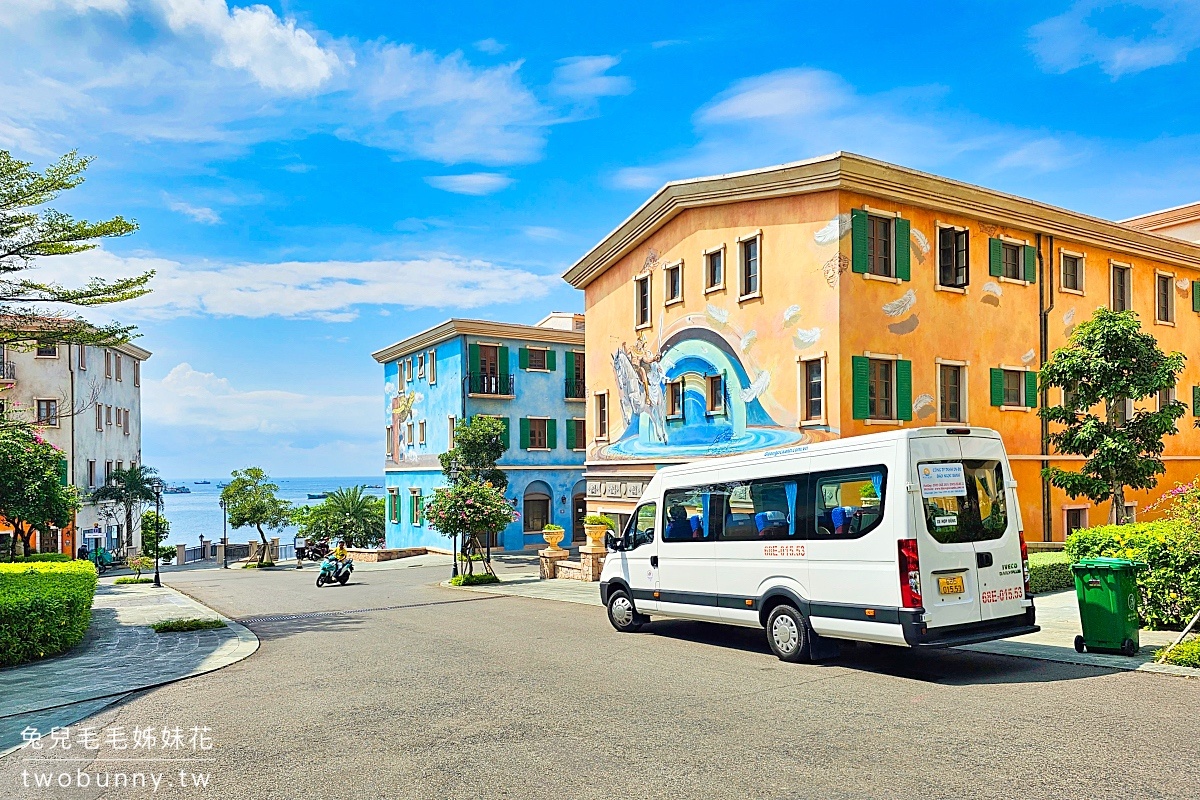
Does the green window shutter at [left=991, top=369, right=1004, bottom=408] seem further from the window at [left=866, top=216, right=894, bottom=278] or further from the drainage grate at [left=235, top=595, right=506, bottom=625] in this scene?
the drainage grate at [left=235, top=595, right=506, bottom=625]

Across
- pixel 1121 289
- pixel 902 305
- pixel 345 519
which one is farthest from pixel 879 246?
pixel 345 519

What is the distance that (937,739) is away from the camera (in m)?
7.14

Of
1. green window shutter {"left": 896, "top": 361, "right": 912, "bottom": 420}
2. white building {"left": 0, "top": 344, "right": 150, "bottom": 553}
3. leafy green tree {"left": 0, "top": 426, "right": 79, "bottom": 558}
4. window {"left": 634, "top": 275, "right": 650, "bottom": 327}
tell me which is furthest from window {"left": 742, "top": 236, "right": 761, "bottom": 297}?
white building {"left": 0, "top": 344, "right": 150, "bottom": 553}

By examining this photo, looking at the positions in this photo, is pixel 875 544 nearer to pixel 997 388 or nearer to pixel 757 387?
pixel 757 387

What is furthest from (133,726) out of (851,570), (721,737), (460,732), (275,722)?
(851,570)

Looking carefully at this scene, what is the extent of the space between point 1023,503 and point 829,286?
7770 mm

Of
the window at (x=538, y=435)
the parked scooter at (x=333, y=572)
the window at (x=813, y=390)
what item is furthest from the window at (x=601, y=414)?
the window at (x=538, y=435)

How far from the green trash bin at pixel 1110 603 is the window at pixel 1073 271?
16.0 meters

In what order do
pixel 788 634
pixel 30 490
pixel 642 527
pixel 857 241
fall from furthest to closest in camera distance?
1. pixel 30 490
2. pixel 857 241
3. pixel 642 527
4. pixel 788 634

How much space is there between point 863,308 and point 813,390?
2.12 m

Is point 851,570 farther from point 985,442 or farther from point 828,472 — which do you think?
point 985,442

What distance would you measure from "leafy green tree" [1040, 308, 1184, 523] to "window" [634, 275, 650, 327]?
36.5ft

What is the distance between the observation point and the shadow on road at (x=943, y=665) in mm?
9594

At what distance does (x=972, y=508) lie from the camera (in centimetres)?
1011
